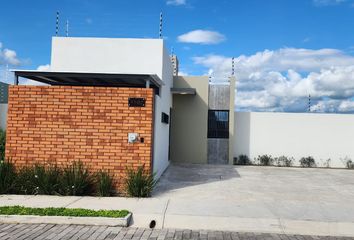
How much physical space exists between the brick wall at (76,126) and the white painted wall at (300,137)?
10.4m

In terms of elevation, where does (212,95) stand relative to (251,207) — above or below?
above

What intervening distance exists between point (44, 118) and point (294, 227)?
21.1 ft

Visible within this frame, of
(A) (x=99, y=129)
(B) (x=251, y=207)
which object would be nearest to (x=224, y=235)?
(B) (x=251, y=207)

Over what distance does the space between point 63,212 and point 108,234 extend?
129cm

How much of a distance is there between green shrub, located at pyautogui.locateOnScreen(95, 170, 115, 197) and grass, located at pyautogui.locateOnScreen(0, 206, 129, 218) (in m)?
1.69

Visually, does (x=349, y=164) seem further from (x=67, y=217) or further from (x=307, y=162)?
(x=67, y=217)

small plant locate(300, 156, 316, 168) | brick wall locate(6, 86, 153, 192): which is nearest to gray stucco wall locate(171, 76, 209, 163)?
small plant locate(300, 156, 316, 168)

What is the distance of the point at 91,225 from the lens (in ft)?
22.7

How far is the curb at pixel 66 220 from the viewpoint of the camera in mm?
6914

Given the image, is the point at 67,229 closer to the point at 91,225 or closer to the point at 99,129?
the point at 91,225

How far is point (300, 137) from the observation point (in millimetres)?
19156

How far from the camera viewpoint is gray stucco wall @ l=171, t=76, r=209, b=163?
18.6m

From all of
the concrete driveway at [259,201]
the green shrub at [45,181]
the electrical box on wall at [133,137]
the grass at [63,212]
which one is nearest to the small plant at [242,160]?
the concrete driveway at [259,201]

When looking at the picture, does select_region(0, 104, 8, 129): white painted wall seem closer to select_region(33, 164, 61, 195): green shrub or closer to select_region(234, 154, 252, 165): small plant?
select_region(33, 164, 61, 195): green shrub
